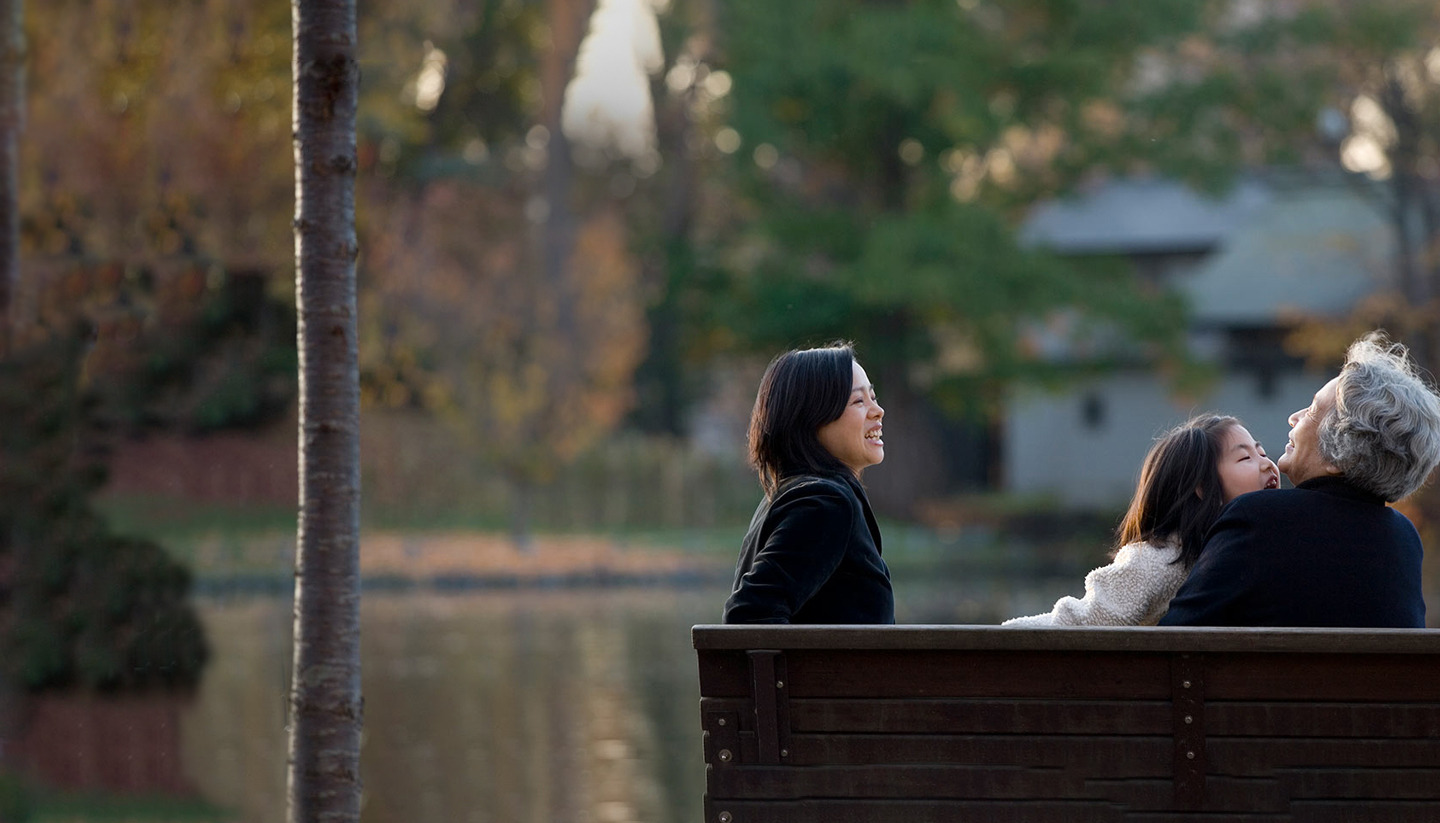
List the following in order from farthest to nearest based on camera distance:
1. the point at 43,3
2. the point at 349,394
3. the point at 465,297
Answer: the point at 465,297 → the point at 43,3 → the point at 349,394

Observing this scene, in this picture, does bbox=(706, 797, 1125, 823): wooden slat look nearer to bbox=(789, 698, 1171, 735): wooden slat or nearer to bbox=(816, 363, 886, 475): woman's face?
bbox=(789, 698, 1171, 735): wooden slat

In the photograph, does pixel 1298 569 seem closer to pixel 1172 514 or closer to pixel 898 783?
pixel 1172 514

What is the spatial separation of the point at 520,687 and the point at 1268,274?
31.8 meters

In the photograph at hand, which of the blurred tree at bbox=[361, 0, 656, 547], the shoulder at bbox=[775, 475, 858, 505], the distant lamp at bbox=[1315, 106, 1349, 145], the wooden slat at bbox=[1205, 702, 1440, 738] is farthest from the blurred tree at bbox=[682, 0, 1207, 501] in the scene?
the wooden slat at bbox=[1205, 702, 1440, 738]

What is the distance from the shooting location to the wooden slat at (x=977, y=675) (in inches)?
158

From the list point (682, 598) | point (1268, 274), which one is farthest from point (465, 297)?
point (1268, 274)

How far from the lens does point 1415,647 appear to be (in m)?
3.90

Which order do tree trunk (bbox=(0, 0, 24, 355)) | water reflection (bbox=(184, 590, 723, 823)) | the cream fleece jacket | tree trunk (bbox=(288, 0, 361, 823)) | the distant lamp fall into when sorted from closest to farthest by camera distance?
1. the cream fleece jacket
2. tree trunk (bbox=(288, 0, 361, 823))
3. tree trunk (bbox=(0, 0, 24, 355))
4. water reflection (bbox=(184, 590, 723, 823))
5. the distant lamp

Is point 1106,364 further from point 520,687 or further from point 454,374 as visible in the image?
point 520,687

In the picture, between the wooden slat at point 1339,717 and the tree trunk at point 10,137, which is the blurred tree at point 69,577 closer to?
the tree trunk at point 10,137

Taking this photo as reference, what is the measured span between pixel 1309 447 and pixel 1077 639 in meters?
0.90

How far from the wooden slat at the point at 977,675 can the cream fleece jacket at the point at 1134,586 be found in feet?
1.84

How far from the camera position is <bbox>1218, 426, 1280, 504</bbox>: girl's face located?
4.65 metres

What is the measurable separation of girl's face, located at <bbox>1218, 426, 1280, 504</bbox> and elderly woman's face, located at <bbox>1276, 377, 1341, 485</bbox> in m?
0.14
